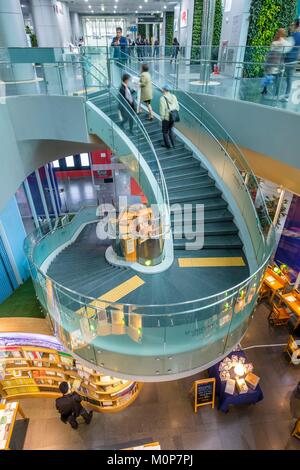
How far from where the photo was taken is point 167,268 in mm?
6152

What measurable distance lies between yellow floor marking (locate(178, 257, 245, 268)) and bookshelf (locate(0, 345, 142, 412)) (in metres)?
2.84

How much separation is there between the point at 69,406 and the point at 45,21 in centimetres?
2179

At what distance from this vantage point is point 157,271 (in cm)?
612

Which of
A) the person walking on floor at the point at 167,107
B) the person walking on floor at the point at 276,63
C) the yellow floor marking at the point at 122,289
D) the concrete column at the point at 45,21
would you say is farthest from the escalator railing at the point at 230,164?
the concrete column at the point at 45,21

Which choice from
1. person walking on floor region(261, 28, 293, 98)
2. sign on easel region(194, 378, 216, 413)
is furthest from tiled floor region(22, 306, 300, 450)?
person walking on floor region(261, 28, 293, 98)

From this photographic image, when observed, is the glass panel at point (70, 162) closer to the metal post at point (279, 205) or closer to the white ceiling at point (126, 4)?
the metal post at point (279, 205)

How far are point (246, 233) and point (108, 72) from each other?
229 inches

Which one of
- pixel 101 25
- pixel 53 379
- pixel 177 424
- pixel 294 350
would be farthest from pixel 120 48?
pixel 101 25

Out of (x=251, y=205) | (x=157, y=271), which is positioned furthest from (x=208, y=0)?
(x=157, y=271)

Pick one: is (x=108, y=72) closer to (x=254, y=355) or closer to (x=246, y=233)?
(x=246, y=233)

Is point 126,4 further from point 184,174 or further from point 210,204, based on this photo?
point 210,204

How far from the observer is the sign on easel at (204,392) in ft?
20.9

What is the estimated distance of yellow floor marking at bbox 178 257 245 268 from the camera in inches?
243

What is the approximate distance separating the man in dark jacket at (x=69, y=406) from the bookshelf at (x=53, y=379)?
1.28 feet
